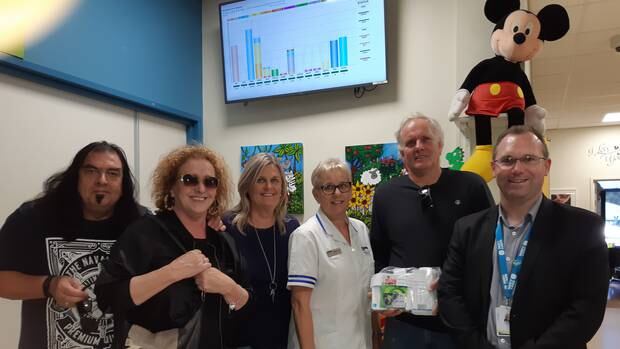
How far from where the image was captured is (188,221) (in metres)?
1.55

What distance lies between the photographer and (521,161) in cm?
151

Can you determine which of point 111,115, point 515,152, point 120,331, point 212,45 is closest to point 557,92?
point 212,45

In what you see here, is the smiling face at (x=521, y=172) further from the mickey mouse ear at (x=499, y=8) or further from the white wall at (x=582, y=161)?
the white wall at (x=582, y=161)

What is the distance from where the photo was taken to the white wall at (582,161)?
8562 millimetres

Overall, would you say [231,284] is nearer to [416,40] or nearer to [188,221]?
[188,221]

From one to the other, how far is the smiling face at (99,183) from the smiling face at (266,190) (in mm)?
569

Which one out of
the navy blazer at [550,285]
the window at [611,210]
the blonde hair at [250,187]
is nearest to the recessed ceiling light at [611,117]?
the window at [611,210]

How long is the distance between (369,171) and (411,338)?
5.02 ft

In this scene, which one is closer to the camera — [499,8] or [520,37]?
[520,37]

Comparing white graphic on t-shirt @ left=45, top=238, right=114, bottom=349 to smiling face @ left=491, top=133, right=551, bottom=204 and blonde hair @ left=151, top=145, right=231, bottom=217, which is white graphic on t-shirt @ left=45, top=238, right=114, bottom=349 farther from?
smiling face @ left=491, top=133, right=551, bottom=204

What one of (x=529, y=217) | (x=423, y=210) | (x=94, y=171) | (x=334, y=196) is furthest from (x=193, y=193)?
(x=529, y=217)

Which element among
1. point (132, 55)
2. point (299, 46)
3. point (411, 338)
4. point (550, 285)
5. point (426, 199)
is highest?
point (299, 46)

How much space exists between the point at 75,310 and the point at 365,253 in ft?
3.92

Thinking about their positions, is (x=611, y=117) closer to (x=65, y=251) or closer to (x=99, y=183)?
(x=99, y=183)
